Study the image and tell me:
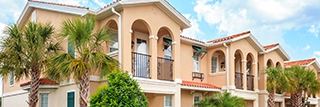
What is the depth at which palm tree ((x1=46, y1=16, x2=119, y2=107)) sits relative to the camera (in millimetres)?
15516

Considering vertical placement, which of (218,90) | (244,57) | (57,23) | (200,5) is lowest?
(218,90)

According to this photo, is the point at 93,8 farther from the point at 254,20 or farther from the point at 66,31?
the point at 254,20

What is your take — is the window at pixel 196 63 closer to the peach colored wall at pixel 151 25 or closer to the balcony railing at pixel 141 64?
the peach colored wall at pixel 151 25

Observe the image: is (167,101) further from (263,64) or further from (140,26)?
(263,64)

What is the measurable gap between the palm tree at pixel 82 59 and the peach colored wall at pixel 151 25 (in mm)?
1454

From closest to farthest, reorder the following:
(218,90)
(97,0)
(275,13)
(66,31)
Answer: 1. (66,31)
2. (97,0)
3. (218,90)
4. (275,13)

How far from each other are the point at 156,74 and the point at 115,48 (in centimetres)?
295

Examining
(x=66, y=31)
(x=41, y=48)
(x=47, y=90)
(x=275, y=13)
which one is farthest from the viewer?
(x=275, y=13)

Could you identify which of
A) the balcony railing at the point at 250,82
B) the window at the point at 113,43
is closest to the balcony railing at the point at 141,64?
the window at the point at 113,43

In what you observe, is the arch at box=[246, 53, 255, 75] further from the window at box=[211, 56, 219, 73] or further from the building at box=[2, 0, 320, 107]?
the window at box=[211, 56, 219, 73]

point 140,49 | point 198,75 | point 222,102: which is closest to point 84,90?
point 140,49

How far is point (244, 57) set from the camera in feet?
85.4

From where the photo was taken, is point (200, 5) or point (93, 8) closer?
point (93, 8)

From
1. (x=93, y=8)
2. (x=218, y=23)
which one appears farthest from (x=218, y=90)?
(x=93, y=8)
